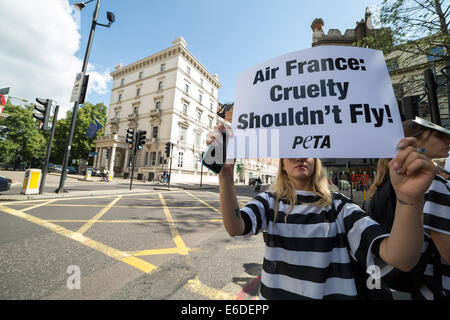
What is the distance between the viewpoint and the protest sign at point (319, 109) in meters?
0.93

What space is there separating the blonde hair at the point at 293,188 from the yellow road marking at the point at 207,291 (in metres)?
1.44

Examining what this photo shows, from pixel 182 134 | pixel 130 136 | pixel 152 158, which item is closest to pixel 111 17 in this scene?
pixel 130 136

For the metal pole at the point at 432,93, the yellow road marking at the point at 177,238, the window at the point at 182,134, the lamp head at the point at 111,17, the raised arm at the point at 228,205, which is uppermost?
the lamp head at the point at 111,17

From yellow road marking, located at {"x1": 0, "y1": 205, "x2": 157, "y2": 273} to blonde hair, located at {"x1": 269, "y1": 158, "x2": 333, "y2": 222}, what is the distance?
226cm

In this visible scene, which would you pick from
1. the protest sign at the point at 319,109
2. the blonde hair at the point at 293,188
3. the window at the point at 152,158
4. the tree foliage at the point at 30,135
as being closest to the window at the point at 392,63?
the protest sign at the point at 319,109

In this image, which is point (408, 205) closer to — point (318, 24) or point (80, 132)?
point (318, 24)

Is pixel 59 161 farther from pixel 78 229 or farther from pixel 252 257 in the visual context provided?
pixel 252 257

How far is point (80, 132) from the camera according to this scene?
31375mm

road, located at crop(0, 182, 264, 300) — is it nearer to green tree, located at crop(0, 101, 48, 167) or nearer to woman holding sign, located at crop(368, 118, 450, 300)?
woman holding sign, located at crop(368, 118, 450, 300)

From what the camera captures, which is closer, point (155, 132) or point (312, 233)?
point (312, 233)

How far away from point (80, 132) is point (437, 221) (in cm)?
4098

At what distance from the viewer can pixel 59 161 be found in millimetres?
37844

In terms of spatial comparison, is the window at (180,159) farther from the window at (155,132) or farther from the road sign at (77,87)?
the road sign at (77,87)
